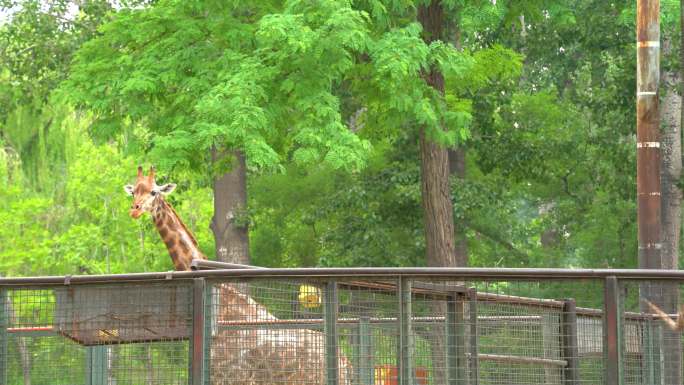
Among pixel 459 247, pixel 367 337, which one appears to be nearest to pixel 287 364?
pixel 367 337

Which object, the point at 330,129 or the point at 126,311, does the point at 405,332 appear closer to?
the point at 126,311

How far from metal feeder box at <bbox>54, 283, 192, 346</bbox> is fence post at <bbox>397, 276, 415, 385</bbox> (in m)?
1.39

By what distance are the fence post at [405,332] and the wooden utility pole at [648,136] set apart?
828cm

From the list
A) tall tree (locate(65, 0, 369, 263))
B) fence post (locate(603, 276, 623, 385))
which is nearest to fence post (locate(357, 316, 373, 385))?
fence post (locate(603, 276, 623, 385))

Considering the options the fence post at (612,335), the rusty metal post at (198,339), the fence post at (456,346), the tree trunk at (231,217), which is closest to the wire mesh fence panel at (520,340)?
the fence post at (456,346)

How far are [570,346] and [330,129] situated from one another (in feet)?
53.6

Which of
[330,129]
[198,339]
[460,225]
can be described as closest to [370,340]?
[198,339]

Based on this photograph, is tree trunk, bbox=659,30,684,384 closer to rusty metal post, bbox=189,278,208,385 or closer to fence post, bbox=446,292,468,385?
fence post, bbox=446,292,468,385

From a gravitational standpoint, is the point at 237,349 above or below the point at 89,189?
below

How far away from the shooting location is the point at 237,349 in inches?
368

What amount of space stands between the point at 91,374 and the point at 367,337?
2189 millimetres

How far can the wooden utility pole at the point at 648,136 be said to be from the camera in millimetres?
16625

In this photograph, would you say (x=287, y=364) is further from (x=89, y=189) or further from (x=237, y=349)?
(x=89, y=189)

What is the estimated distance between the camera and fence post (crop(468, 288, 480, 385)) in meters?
9.34
